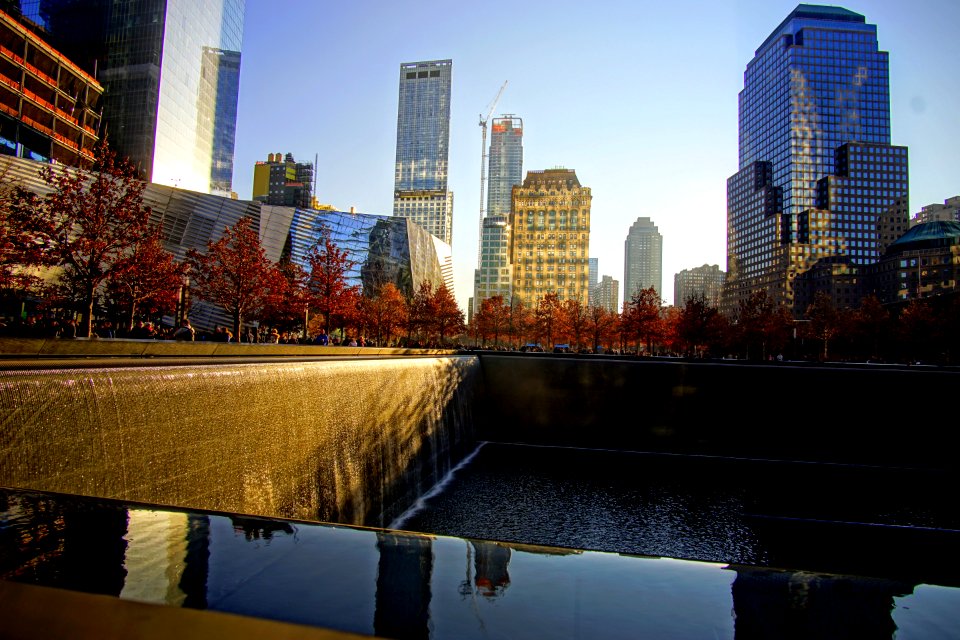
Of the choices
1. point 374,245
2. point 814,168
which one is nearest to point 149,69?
point 374,245

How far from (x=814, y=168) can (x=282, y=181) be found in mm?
146152

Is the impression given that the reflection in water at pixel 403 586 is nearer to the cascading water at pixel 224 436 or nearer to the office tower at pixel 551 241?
the cascading water at pixel 224 436

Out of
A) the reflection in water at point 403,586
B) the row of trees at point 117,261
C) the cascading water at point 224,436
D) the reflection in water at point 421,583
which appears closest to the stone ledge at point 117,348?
the cascading water at point 224,436

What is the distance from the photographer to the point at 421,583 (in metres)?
1.79

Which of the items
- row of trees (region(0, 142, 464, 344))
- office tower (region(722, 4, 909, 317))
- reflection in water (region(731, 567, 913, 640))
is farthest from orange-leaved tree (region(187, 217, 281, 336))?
Result: office tower (region(722, 4, 909, 317))

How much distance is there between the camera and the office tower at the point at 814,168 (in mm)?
131250

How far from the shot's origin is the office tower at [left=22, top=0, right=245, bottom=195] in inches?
2477

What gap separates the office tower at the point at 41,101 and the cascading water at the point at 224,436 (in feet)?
136

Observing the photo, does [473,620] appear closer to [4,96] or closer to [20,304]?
[20,304]

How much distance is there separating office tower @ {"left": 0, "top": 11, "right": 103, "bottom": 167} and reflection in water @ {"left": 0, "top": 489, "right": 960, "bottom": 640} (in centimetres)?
4799

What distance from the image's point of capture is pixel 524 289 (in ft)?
391

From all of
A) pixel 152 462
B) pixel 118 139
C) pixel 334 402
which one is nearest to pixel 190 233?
pixel 118 139

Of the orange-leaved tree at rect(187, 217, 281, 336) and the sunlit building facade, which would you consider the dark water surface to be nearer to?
the orange-leaved tree at rect(187, 217, 281, 336)

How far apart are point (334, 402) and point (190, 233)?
4769 cm
